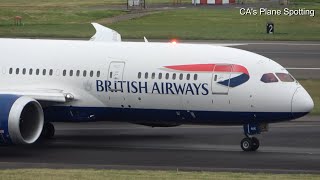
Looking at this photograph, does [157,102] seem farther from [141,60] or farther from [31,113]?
[31,113]

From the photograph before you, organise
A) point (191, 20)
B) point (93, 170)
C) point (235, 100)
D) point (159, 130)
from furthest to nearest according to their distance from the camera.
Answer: point (191, 20) < point (159, 130) < point (235, 100) < point (93, 170)

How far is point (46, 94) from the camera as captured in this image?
32031 millimetres

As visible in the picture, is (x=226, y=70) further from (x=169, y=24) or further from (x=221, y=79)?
(x=169, y=24)

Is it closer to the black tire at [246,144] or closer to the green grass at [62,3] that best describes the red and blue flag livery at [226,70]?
the black tire at [246,144]

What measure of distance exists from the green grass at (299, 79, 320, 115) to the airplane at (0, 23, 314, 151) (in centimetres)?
918

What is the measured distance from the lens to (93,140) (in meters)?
33.9

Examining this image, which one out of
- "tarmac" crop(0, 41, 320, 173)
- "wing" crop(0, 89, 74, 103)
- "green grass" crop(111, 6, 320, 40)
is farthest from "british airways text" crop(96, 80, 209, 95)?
"green grass" crop(111, 6, 320, 40)

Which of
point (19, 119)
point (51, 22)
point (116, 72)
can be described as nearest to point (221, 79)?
point (116, 72)

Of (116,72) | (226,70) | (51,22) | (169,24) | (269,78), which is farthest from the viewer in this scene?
(51,22)

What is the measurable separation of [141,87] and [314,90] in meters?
16.3

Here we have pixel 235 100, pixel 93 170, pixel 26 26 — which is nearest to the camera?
pixel 93 170

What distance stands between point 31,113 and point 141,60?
3733 mm

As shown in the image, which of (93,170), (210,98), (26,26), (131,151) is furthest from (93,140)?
(26,26)

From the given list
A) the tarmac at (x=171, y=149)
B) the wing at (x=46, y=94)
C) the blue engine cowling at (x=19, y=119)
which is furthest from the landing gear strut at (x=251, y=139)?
the blue engine cowling at (x=19, y=119)
